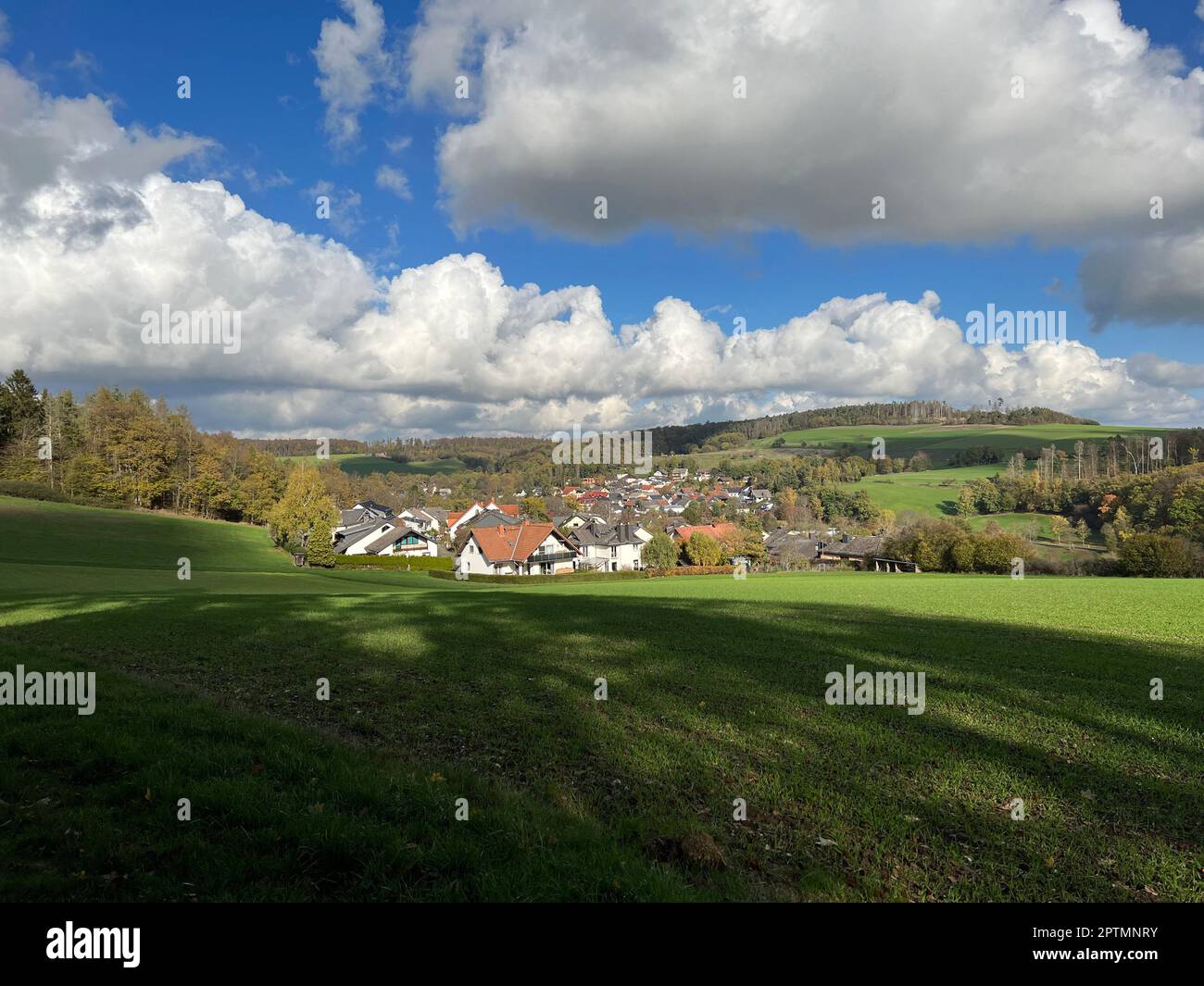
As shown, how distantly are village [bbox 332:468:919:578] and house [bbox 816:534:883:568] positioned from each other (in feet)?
0.53

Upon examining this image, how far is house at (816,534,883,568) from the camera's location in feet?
293

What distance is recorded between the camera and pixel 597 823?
5.71m

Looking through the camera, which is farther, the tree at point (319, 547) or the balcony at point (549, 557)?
the balcony at point (549, 557)

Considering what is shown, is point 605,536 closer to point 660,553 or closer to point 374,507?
point 660,553

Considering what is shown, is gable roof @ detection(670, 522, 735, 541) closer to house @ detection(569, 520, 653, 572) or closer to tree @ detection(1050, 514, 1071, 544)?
house @ detection(569, 520, 653, 572)

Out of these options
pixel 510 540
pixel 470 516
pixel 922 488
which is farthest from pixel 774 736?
pixel 922 488

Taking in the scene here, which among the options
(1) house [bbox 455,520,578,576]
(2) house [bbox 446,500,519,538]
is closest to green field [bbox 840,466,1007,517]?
(1) house [bbox 455,520,578,576]

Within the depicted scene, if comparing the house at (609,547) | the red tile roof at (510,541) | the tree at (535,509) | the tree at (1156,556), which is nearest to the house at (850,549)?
the tree at (1156,556)

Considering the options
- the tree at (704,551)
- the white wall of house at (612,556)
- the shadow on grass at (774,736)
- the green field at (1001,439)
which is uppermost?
the green field at (1001,439)

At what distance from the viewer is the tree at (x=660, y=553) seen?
81000 mm

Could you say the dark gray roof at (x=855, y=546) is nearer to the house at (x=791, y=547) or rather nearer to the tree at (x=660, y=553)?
the house at (x=791, y=547)

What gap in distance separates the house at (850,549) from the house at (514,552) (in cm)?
4056
